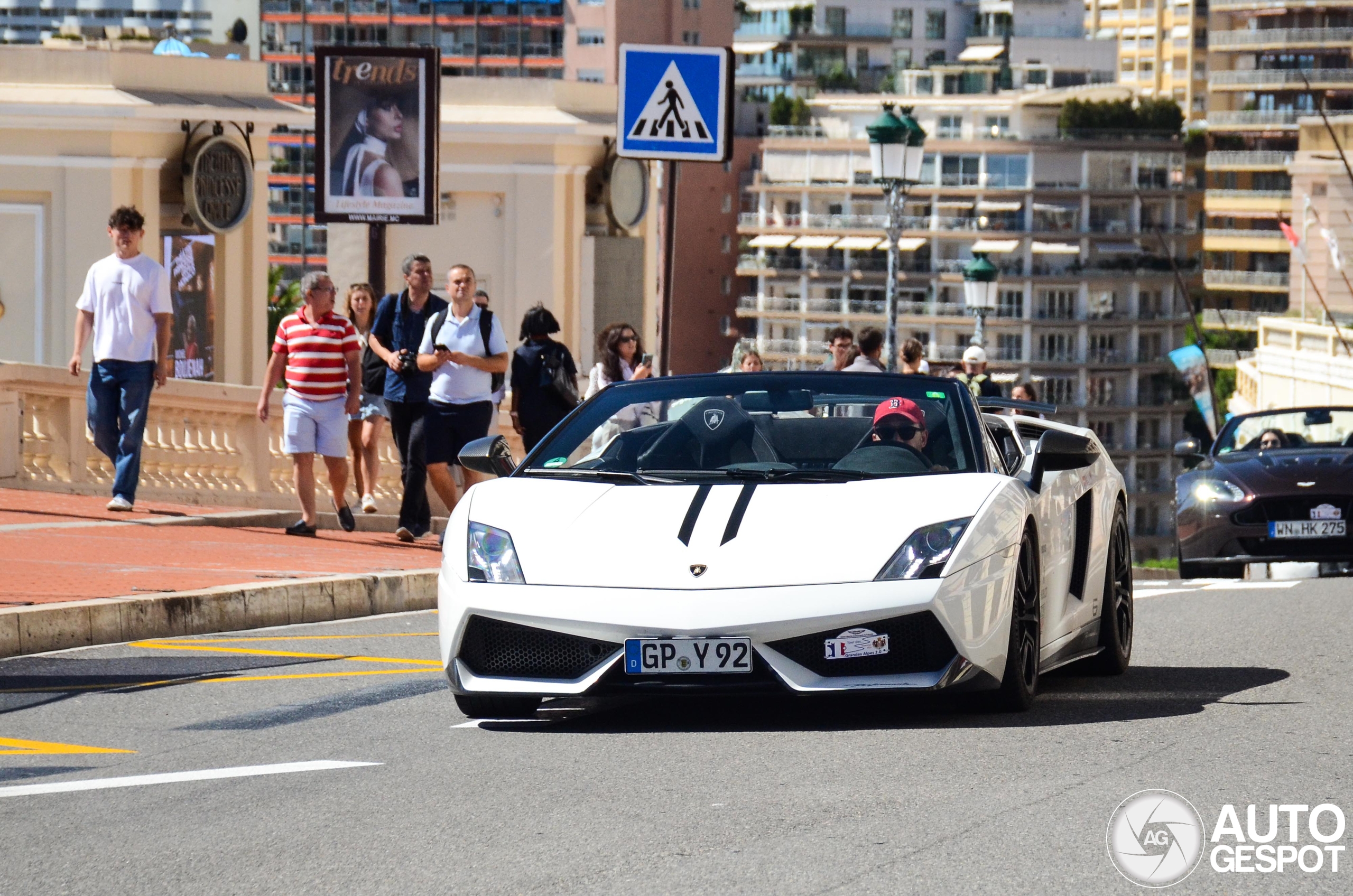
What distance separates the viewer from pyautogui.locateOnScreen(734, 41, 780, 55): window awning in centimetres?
16300

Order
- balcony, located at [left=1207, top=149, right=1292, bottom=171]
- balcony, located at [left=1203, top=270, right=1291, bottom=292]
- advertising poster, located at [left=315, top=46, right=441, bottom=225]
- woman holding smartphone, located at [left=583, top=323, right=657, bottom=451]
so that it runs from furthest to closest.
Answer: balcony, located at [left=1207, top=149, right=1292, bottom=171] → balcony, located at [left=1203, top=270, right=1291, bottom=292] → advertising poster, located at [left=315, top=46, right=441, bottom=225] → woman holding smartphone, located at [left=583, top=323, right=657, bottom=451]

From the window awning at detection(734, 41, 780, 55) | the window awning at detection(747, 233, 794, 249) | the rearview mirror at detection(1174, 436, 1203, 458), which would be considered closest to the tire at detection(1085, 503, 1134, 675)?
the rearview mirror at detection(1174, 436, 1203, 458)

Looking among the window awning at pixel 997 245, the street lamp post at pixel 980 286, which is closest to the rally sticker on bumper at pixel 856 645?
the street lamp post at pixel 980 286

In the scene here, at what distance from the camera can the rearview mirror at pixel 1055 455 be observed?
8.77m

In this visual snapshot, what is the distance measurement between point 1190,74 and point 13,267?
174m

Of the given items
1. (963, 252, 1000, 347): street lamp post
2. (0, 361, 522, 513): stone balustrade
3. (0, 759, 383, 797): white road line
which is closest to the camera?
(0, 759, 383, 797): white road line

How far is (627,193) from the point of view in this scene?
111 ft

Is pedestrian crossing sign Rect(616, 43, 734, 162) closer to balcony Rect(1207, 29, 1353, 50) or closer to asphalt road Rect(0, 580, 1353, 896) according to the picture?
asphalt road Rect(0, 580, 1353, 896)

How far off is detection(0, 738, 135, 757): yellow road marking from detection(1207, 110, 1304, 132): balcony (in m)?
146

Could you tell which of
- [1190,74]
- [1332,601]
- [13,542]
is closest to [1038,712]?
[1332,601]

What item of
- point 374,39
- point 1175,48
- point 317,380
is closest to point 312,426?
point 317,380

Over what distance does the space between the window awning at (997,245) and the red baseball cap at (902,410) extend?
128637mm

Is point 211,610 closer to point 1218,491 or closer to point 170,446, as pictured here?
point 170,446

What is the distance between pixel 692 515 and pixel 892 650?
0.83 meters
